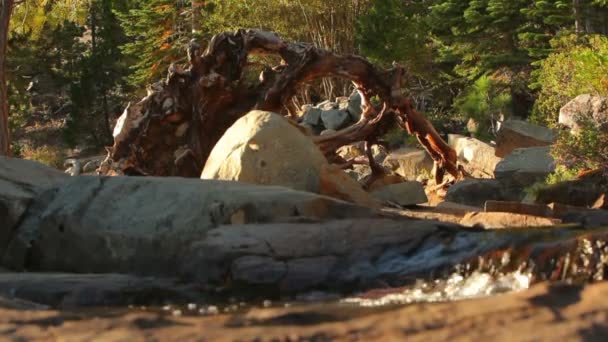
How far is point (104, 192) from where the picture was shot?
5.77m

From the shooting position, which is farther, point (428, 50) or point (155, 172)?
point (428, 50)

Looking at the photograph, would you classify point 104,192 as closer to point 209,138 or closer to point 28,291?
point 28,291

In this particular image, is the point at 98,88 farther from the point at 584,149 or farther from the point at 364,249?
the point at 364,249

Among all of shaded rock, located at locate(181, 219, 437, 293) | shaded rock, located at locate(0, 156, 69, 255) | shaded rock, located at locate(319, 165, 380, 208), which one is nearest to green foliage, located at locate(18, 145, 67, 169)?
shaded rock, located at locate(0, 156, 69, 255)

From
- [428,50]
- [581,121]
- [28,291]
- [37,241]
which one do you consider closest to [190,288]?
[28,291]

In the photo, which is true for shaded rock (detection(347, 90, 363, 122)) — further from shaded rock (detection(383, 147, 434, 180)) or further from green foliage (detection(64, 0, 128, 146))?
green foliage (detection(64, 0, 128, 146))

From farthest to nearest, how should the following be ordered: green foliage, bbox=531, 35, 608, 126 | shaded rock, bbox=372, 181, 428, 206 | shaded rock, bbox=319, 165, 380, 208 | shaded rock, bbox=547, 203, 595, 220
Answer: green foliage, bbox=531, 35, 608, 126 < shaded rock, bbox=372, 181, 428, 206 < shaded rock, bbox=319, 165, 380, 208 < shaded rock, bbox=547, 203, 595, 220

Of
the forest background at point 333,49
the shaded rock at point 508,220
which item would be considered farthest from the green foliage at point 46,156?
the shaded rock at point 508,220

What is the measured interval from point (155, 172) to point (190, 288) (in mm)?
5147

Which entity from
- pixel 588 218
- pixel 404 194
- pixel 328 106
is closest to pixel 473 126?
pixel 328 106

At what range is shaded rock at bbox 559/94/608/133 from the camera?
10656 millimetres

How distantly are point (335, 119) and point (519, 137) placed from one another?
719cm

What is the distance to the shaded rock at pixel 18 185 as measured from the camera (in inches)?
233

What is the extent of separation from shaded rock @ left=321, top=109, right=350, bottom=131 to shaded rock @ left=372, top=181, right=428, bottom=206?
41.6 ft
